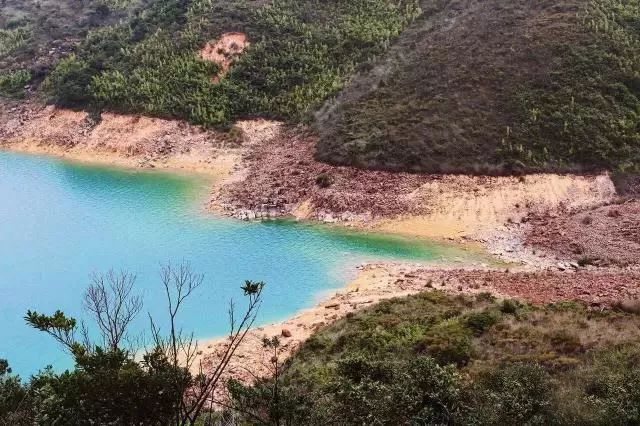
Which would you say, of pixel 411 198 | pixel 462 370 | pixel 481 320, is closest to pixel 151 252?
pixel 411 198

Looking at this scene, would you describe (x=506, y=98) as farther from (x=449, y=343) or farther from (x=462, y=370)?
(x=462, y=370)

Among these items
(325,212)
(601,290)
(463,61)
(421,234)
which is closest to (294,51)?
(463,61)

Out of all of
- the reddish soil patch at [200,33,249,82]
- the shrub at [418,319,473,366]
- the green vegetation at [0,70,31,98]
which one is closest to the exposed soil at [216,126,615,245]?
the shrub at [418,319,473,366]

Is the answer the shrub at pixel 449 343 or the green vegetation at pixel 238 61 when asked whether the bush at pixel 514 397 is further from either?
the green vegetation at pixel 238 61

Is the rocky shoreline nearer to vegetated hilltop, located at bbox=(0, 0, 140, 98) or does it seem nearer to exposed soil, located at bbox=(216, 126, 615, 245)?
exposed soil, located at bbox=(216, 126, 615, 245)

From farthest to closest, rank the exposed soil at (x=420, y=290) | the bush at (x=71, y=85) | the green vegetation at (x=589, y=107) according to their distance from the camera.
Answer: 1. the bush at (x=71, y=85)
2. the green vegetation at (x=589, y=107)
3. the exposed soil at (x=420, y=290)

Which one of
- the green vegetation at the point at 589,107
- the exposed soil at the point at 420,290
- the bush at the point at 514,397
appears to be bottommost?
the exposed soil at the point at 420,290

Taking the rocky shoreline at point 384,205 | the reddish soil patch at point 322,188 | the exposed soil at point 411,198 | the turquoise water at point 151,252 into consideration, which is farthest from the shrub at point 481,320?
the reddish soil patch at point 322,188
